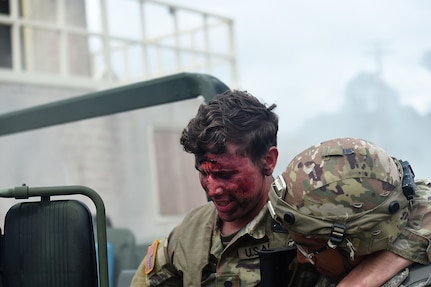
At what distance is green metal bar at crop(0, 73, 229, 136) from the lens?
2789 millimetres

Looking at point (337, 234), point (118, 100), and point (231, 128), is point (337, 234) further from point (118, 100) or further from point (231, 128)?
point (118, 100)

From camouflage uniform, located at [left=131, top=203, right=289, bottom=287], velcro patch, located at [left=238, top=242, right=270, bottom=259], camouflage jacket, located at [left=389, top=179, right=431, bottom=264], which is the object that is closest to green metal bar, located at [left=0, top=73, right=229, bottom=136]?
camouflage uniform, located at [left=131, top=203, right=289, bottom=287]

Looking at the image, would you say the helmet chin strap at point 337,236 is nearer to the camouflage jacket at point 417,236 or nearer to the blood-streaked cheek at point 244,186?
the camouflage jacket at point 417,236

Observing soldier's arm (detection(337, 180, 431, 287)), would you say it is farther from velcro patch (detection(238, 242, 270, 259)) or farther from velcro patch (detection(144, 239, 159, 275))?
velcro patch (detection(144, 239, 159, 275))

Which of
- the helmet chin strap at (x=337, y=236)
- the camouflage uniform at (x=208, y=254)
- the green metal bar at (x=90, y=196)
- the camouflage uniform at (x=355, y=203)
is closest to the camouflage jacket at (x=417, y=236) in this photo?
the camouflage uniform at (x=355, y=203)

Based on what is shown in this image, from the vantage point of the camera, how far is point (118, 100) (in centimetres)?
307

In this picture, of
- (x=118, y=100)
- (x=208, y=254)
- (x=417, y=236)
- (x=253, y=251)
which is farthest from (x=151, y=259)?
(x=417, y=236)

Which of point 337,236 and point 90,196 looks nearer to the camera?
point 337,236

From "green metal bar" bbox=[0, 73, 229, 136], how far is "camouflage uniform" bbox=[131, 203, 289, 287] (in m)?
0.48

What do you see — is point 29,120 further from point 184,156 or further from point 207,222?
point 184,156

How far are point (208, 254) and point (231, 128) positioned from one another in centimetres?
40

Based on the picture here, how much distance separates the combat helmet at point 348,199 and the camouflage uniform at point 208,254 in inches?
15.4

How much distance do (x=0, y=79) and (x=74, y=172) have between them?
141cm

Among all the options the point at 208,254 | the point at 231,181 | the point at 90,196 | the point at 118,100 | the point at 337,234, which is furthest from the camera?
the point at 118,100
